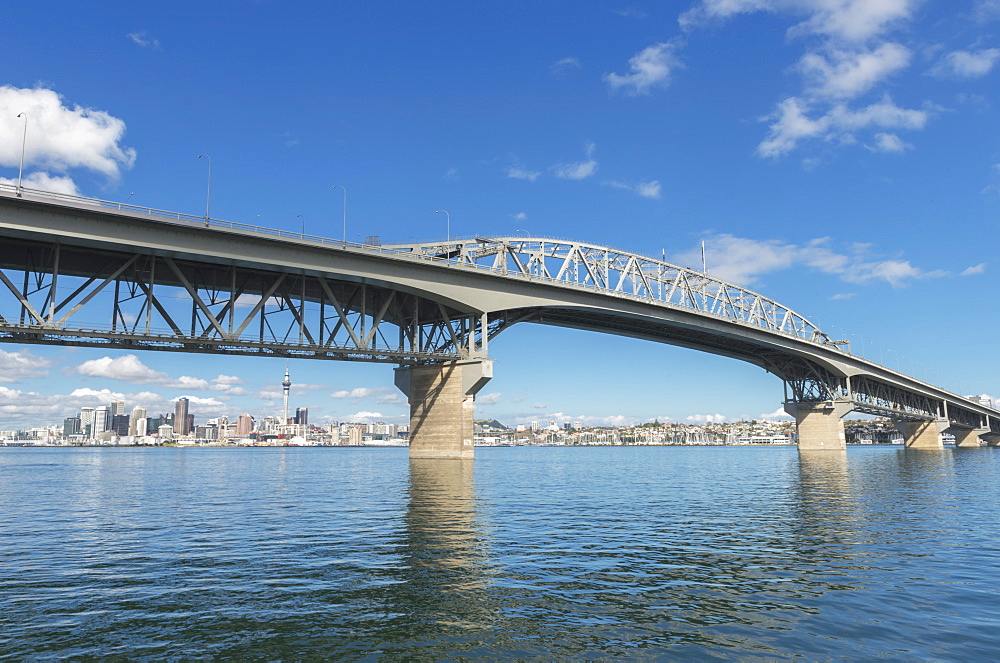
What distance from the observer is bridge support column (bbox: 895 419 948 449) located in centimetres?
13112

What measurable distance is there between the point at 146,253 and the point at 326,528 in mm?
29220

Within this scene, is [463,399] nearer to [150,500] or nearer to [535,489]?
[535,489]

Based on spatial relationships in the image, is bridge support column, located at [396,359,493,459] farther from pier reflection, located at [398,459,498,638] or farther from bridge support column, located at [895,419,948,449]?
bridge support column, located at [895,419,948,449]

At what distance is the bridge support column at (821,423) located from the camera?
4237 inches

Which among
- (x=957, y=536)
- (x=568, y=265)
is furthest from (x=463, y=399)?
(x=957, y=536)

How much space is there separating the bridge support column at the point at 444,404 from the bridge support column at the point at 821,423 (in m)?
72.6

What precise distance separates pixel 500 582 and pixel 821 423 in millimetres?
109692

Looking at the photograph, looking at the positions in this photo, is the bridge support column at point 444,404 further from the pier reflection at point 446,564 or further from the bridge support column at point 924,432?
the bridge support column at point 924,432

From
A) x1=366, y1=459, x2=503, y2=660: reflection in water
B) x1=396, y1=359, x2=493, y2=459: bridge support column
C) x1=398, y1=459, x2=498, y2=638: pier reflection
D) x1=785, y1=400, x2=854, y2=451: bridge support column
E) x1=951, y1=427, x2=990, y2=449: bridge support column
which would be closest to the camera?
x1=366, y1=459, x2=503, y2=660: reflection in water

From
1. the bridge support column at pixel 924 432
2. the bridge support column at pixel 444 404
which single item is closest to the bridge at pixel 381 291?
the bridge support column at pixel 444 404

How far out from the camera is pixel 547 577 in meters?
15.3

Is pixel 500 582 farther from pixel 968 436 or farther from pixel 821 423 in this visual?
pixel 968 436

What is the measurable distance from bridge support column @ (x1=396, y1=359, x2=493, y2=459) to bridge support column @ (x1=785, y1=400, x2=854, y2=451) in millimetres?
72576

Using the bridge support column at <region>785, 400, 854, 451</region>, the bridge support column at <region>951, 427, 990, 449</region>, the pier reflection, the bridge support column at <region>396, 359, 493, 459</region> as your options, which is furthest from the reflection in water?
the bridge support column at <region>951, 427, 990, 449</region>
